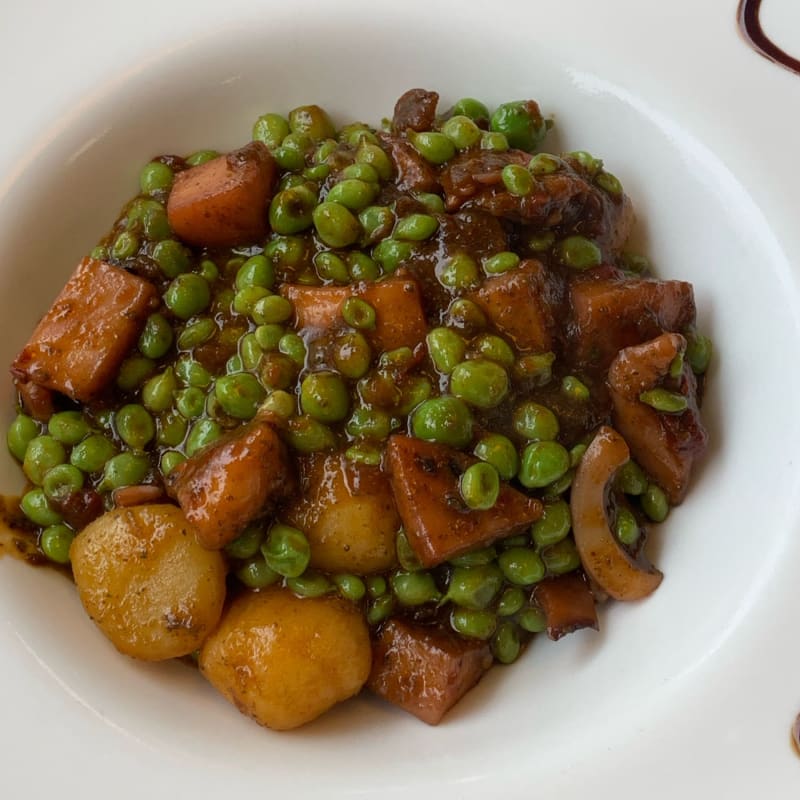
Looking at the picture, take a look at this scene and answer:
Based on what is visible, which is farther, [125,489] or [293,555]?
[125,489]

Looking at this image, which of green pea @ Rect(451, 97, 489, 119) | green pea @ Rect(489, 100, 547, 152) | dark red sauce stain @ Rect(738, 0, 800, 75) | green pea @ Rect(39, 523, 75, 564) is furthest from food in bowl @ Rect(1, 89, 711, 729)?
dark red sauce stain @ Rect(738, 0, 800, 75)

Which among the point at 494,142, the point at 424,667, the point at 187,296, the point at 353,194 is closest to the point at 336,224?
the point at 353,194

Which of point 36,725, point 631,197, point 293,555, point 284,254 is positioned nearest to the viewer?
point 36,725

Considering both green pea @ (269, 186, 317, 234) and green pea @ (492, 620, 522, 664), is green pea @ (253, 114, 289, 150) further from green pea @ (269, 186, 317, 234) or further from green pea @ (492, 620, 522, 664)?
green pea @ (492, 620, 522, 664)

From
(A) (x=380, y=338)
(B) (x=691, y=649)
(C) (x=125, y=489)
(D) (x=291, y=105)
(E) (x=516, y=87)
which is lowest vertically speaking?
(C) (x=125, y=489)

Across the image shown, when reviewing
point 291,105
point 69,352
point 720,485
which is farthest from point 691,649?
point 291,105

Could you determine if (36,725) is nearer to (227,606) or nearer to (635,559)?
(227,606)
